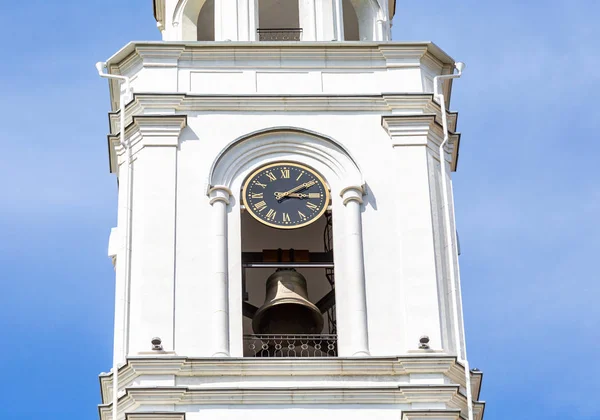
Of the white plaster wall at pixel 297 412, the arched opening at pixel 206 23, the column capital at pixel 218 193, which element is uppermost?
the arched opening at pixel 206 23

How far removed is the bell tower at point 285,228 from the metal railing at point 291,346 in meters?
0.04

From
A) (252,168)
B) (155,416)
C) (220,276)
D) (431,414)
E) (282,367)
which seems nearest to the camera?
(155,416)

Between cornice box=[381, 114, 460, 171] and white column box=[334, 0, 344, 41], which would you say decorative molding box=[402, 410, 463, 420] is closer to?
cornice box=[381, 114, 460, 171]

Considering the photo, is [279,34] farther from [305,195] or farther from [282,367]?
[282,367]

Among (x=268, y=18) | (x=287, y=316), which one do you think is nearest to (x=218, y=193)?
(x=287, y=316)

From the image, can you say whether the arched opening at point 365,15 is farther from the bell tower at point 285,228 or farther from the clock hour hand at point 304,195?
the clock hour hand at point 304,195

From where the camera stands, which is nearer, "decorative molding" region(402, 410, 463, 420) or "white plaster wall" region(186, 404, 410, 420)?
"decorative molding" region(402, 410, 463, 420)

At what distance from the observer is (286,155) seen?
4028 centimetres

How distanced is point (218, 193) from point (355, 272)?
2776 mm

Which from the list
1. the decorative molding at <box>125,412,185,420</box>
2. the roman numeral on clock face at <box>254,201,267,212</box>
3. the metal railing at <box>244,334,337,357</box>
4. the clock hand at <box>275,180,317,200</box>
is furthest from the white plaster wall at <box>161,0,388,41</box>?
the decorative molding at <box>125,412,185,420</box>

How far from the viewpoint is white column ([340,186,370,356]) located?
123 feet

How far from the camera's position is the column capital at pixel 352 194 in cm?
3950

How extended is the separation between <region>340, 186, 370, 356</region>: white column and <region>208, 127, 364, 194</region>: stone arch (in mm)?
362

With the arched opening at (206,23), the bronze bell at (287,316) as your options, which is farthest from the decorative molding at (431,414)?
the arched opening at (206,23)
